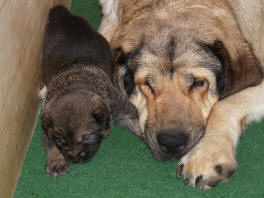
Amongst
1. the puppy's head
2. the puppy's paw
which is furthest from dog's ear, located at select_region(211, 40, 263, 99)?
the puppy's paw

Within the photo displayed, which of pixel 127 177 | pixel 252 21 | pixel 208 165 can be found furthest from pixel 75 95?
pixel 252 21

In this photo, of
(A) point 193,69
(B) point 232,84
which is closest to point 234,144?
(B) point 232,84

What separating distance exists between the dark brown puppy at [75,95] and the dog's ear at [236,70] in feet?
2.41

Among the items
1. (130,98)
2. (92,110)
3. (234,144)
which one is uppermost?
(92,110)

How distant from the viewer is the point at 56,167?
3.29 metres

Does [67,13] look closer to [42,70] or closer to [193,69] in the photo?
[42,70]

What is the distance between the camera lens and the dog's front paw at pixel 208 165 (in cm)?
309

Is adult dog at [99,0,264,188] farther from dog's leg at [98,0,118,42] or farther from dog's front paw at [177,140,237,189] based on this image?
dog's leg at [98,0,118,42]

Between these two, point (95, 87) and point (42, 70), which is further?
point (42, 70)

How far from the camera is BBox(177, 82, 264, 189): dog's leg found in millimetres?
3102

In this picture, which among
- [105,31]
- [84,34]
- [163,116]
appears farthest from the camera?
[105,31]

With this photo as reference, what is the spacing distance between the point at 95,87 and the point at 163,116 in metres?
0.61

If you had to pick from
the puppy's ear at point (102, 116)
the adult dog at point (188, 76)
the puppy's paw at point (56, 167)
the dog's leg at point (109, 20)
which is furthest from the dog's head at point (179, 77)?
the dog's leg at point (109, 20)

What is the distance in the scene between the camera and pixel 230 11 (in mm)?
3400
